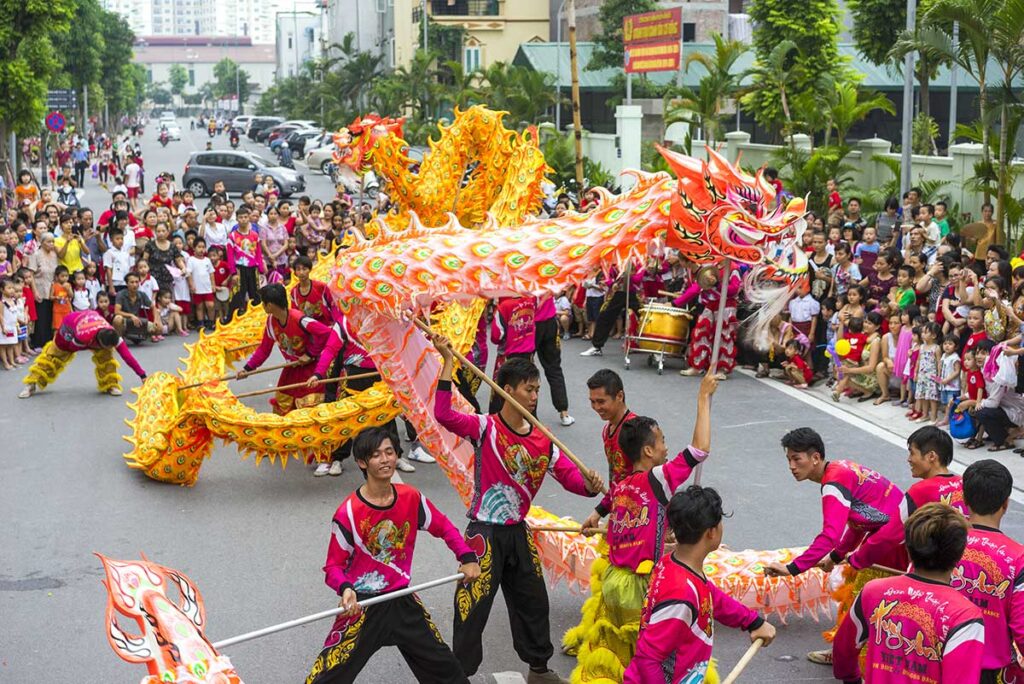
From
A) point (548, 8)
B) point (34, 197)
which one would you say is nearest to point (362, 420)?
point (34, 197)

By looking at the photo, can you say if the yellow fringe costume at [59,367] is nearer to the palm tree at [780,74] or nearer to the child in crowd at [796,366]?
the child in crowd at [796,366]

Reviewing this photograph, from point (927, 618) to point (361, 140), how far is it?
1122 cm

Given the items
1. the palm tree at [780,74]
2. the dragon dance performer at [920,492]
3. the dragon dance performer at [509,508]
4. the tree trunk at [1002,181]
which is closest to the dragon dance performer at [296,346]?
the dragon dance performer at [509,508]

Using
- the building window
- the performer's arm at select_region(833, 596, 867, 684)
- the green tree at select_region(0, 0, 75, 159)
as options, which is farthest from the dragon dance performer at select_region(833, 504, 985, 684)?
the building window

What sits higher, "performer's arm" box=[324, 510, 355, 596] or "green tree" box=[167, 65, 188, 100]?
"green tree" box=[167, 65, 188, 100]

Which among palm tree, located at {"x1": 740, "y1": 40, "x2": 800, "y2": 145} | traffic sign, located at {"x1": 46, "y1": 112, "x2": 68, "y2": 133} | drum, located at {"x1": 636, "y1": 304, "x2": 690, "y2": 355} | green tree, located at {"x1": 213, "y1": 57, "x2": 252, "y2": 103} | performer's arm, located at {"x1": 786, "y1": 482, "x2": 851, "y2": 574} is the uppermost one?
green tree, located at {"x1": 213, "y1": 57, "x2": 252, "y2": 103}

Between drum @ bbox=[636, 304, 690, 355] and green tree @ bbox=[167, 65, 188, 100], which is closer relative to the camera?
drum @ bbox=[636, 304, 690, 355]

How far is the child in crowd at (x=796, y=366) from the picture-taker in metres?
13.6

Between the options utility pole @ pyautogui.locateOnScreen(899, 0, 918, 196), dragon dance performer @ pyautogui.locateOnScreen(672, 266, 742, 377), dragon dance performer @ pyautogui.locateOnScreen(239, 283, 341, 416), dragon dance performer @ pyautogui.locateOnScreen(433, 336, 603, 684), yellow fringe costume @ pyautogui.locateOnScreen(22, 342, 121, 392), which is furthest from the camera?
utility pole @ pyautogui.locateOnScreen(899, 0, 918, 196)

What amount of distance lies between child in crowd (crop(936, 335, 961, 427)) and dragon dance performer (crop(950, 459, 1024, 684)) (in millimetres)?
6234

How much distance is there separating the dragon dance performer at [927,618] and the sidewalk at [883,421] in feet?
17.3

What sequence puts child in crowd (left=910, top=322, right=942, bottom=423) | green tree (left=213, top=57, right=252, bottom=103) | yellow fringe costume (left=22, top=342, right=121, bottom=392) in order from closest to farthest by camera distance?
child in crowd (left=910, top=322, right=942, bottom=423) → yellow fringe costume (left=22, top=342, right=121, bottom=392) → green tree (left=213, top=57, right=252, bottom=103)

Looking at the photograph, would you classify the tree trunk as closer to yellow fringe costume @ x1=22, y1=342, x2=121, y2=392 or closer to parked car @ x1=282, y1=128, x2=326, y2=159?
yellow fringe costume @ x1=22, y1=342, x2=121, y2=392

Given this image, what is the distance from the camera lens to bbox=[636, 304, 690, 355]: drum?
14406 millimetres
